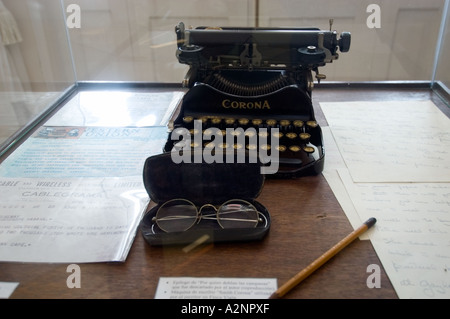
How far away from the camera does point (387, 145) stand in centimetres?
110

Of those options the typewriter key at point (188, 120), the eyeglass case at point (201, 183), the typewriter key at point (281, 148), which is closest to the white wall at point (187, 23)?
the typewriter key at point (188, 120)

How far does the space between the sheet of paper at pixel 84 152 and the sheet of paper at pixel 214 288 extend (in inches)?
15.0

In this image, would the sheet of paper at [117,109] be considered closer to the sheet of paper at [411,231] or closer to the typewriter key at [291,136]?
the typewriter key at [291,136]

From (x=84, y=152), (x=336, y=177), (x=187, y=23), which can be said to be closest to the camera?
(x=336, y=177)

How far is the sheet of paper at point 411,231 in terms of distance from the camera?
652 millimetres

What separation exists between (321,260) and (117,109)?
92 cm

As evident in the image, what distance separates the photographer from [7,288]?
0.66 meters

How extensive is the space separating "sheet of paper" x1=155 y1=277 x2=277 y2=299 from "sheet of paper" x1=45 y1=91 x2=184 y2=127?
67 cm

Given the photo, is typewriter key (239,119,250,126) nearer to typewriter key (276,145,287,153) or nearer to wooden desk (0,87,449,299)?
typewriter key (276,145,287,153)

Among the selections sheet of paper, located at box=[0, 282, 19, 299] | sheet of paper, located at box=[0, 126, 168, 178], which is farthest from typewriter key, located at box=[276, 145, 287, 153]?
sheet of paper, located at box=[0, 282, 19, 299]

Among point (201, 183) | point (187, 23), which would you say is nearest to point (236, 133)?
point (201, 183)

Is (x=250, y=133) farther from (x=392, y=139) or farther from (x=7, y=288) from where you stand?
(x=7, y=288)
